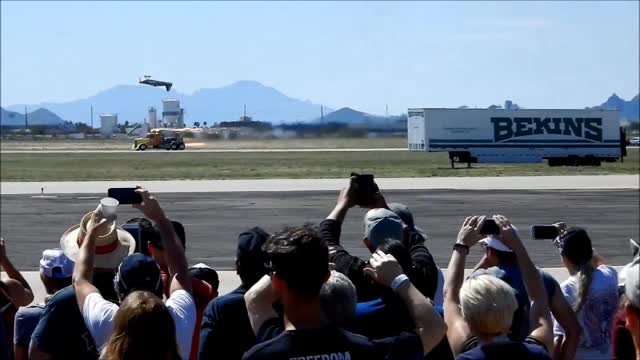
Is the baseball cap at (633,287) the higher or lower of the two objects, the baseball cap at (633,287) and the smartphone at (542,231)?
the lower

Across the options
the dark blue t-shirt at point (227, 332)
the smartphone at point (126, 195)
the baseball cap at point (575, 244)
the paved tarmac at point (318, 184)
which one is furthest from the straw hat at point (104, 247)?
the paved tarmac at point (318, 184)

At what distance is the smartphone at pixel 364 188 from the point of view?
6223mm

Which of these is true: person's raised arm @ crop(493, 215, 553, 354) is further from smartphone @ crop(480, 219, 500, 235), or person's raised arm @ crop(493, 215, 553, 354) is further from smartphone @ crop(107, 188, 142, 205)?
smartphone @ crop(107, 188, 142, 205)

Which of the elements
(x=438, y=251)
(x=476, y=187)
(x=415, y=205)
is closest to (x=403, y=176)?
(x=476, y=187)

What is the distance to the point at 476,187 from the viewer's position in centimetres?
4056

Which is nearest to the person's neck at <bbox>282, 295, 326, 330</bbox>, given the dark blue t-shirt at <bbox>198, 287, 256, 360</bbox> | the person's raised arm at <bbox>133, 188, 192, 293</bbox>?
the dark blue t-shirt at <bbox>198, 287, 256, 360</bbox>

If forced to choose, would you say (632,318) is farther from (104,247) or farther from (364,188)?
(104,247)

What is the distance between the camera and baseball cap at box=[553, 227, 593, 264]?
22.1 ft

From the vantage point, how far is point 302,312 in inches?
161

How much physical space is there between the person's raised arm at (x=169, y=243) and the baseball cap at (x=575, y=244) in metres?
2.49

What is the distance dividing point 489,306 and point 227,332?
1.53 metres

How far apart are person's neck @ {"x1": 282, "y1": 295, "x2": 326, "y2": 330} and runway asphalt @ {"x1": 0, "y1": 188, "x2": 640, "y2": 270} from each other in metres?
13.4

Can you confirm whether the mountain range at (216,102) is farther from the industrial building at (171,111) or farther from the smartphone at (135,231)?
the smartphone at (135,231)

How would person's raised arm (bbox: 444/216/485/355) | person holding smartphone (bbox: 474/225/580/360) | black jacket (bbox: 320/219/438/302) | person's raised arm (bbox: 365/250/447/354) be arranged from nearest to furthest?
person's raised arm (bbox: 365/250/447/354) < person's raised arm (bbox: 444/216/485/355) < black jacket (bbox: 320/219/438/302) < person holding smartphone (bbox: 474/225/580/360)
